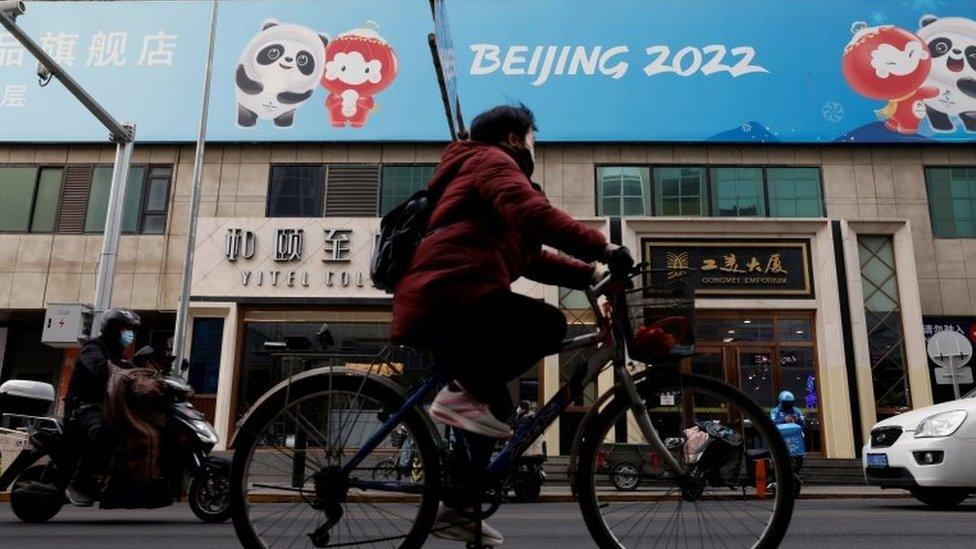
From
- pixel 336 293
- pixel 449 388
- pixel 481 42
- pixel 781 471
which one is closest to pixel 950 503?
pixel 781 471

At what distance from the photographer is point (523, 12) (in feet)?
62.6

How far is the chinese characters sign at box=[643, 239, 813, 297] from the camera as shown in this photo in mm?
16609

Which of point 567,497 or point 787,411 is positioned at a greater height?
point 787,411

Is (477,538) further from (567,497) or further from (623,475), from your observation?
(567,497)

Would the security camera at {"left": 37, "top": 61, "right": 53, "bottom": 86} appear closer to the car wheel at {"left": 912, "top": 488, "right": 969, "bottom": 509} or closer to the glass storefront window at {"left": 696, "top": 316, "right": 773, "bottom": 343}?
the car wheel at {"left": 912, "top": 488, "right": 969, "bottom": 509}

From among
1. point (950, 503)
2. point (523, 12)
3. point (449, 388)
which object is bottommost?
point (950, 503)

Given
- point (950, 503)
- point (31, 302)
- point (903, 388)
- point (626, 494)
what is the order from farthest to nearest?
point (31, 302)
point (903, 388)
point (950, 503)
point (626, 494)

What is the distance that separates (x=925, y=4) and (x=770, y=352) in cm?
989

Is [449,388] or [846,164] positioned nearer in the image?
[449,388]

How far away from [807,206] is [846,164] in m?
1.35

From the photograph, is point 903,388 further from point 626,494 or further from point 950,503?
point 626,494

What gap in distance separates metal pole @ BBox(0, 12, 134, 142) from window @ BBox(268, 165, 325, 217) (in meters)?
5.30

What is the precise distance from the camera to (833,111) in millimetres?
17625

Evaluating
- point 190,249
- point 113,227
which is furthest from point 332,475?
point 190,249
